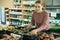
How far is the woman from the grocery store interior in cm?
5

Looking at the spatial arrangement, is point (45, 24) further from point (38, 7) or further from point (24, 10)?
point (24, 10)

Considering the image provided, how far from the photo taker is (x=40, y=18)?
1632mm

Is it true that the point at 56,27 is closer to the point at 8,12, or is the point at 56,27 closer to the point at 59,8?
the point at 59,8

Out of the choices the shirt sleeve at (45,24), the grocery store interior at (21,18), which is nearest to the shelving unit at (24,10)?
the grocery store interior at (21,18)

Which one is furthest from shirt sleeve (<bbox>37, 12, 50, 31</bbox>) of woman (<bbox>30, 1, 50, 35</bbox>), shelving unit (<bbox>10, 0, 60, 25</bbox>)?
shelving unit (<bbox>10, 0, 60, 25</bbox>)

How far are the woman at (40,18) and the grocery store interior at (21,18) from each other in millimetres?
47

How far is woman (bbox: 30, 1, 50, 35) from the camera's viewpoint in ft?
5.30

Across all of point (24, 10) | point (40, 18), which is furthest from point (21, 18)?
point (40, 18)

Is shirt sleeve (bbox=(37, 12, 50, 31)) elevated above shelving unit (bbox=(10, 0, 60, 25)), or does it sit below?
below

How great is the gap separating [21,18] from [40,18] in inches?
11.5

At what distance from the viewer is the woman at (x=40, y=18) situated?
161 centimetres

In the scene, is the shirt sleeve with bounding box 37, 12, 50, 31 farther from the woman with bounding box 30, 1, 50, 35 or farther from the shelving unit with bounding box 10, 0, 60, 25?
the shelving unit with bounding box 10, 0, 60, 25

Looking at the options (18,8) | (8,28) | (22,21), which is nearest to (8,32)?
(8,28)

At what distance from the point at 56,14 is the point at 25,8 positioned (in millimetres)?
405
